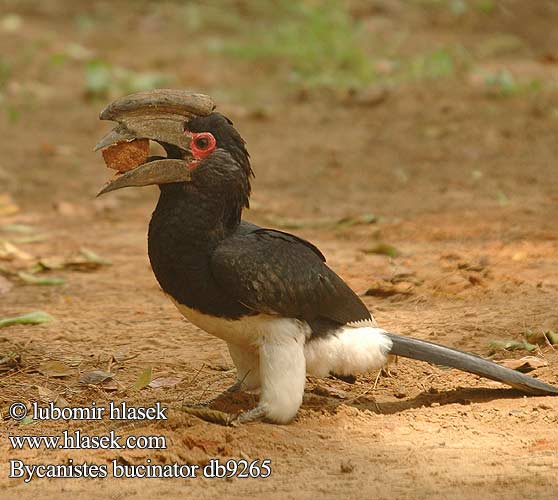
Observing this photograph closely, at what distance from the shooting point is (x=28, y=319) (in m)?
4.98

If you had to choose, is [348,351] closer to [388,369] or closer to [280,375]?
[280,375]

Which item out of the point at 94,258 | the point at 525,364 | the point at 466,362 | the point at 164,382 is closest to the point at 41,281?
the point at 94,258

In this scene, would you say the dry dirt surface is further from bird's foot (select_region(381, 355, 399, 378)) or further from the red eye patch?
the red eye patch

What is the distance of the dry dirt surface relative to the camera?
136 inches

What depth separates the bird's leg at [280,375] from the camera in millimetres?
3750

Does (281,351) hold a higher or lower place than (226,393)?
higher

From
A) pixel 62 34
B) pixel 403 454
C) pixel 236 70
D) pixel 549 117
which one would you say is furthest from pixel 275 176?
pixel 62 34

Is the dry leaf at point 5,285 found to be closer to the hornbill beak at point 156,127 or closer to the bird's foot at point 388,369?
the hornbill beak at point 156,127

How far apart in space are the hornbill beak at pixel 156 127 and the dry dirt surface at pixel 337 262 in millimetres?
845

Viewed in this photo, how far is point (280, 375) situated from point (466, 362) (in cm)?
77

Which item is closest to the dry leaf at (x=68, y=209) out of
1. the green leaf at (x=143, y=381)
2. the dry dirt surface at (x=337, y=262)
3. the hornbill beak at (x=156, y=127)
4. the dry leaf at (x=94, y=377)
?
the dry dirt surface at (x=337, y=262)

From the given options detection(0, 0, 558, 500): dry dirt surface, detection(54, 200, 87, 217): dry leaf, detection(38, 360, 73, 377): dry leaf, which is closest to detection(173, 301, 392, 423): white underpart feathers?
detection(0, 0, 558, 500): dry dirt surface

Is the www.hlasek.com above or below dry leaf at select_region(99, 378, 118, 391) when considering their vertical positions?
above

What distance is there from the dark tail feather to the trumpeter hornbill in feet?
0.03
